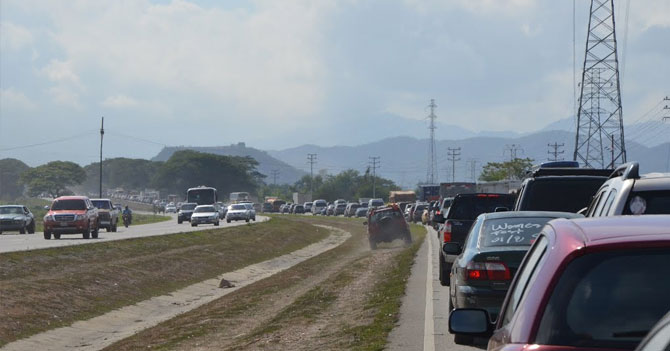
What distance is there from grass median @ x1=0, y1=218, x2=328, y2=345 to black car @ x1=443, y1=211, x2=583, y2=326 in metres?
12.0

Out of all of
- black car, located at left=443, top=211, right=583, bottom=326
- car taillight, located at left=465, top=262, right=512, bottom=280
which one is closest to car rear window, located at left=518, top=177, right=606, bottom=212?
black car, located at left=443, top=211, right=583, bottom=326

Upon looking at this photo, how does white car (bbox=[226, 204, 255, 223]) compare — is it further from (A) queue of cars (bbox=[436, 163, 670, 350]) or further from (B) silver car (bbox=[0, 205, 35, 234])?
(A) queue of cars (bbox=[436, 163, 670, 350])

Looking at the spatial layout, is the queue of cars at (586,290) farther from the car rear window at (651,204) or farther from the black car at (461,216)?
the black car at (461,216)

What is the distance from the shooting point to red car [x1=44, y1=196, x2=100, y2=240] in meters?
45.8

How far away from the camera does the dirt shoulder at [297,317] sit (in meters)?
17.5

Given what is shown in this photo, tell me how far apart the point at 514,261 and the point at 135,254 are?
2861 cm

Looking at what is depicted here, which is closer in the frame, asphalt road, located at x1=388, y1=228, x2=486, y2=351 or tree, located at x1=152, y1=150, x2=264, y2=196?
asphalt road, located at x1=388, y1=228, x2=486, y2=351

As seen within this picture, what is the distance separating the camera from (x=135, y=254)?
39.9 metres

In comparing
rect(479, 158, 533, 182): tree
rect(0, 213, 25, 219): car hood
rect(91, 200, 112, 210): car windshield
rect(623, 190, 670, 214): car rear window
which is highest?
rect(479, 158, 533, 182): tree

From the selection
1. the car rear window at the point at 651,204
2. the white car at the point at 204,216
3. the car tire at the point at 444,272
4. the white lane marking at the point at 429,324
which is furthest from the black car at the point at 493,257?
the white car at the point at 204,216

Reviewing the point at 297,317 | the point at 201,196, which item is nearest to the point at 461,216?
the point at 297,317

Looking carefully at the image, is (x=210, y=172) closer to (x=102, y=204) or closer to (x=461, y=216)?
(x=102, y=204)

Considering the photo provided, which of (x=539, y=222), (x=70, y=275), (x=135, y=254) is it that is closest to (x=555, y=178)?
(x=539, y=222)

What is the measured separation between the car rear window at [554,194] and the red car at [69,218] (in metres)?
31.9
